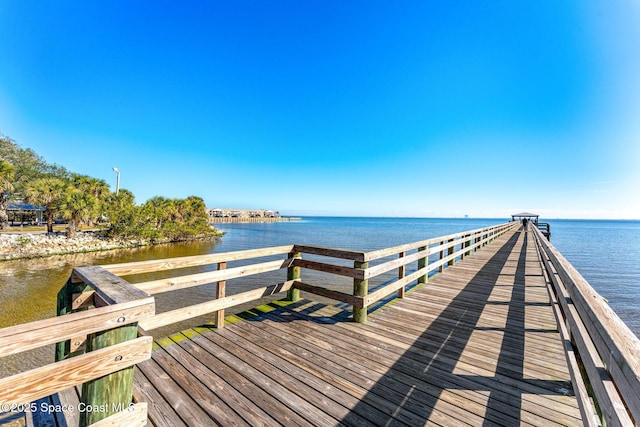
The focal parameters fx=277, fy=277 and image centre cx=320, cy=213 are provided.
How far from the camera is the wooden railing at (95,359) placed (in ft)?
4.39

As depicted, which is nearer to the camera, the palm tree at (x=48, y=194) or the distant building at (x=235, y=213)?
the palm tree at (x=48, y=194)

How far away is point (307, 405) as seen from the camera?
2484 millimetres

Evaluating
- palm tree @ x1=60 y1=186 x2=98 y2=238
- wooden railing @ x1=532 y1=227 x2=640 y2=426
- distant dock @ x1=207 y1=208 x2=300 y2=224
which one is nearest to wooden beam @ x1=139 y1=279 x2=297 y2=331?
wooden railing @ x1=532 y1=227 x2=640 y2=426

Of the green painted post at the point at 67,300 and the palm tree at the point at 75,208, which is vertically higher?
the palm tree at the point at 75,208

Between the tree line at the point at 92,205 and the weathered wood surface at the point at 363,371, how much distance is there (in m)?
25.6

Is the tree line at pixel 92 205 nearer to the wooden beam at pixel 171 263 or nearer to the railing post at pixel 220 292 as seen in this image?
the railing post at pixel 220 292

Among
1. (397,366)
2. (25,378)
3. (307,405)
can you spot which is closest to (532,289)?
(397,366)

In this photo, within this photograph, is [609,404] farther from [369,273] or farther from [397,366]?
[369,273]

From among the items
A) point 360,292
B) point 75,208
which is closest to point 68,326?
point 360,292

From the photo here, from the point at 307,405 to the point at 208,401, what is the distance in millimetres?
898

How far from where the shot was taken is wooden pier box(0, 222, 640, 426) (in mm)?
1564

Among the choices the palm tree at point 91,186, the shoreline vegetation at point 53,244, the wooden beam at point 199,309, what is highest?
the palm tree at point 91,186

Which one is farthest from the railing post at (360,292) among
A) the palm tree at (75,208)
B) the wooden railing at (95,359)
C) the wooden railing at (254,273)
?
the palm tree at (75,208)

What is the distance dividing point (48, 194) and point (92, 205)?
A: 111 inches
